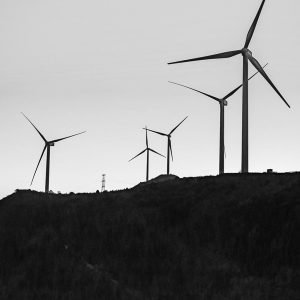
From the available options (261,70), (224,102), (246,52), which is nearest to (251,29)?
(246,52)

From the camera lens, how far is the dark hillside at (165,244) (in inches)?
1463

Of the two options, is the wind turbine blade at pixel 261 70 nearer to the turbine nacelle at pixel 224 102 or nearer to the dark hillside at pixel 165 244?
the dark hillside at pixel 165 244

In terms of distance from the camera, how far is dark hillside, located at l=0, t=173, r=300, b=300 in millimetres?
37156

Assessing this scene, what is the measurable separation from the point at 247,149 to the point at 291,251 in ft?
67.6

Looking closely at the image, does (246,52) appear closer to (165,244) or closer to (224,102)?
(224,102)

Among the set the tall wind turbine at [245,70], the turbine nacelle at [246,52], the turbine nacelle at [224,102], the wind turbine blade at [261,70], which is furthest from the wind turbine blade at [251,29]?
the turbine nacelle at [224,102]

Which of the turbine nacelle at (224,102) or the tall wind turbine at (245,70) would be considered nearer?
the tall wind turbine at (245,70)

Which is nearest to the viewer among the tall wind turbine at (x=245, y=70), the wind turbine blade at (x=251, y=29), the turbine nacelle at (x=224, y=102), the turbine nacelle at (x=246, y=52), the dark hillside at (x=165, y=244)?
the dark hillside at (x=165, y=244)

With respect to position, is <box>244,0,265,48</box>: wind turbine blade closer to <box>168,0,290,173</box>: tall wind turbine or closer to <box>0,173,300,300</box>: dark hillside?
<box>168,0,290,173</box>: tall wind turbine

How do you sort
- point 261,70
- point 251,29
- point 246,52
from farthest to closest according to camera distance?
point 246,52, point 251,29, point 261,70

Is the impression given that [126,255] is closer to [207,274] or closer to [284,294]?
[207,274]

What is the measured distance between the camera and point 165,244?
4506 centimetres

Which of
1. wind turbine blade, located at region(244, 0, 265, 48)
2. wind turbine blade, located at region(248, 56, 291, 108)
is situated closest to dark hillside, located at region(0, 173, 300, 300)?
wind turbine blade, located at region(248, 56, 291, 108)

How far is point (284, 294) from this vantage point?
3331 cm
